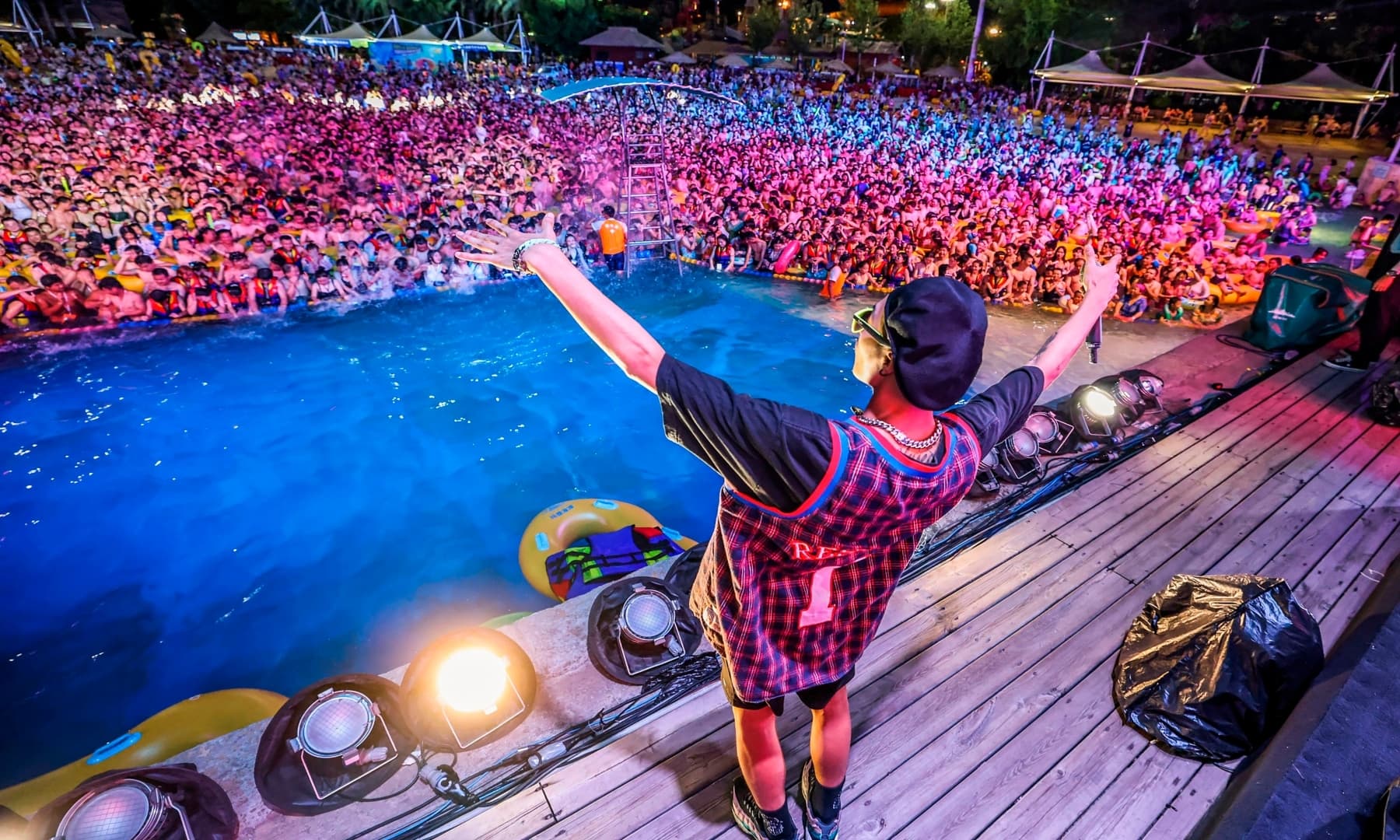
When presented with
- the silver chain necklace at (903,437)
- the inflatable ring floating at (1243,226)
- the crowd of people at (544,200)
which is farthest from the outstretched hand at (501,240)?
the inflatable ring floating at (1243,226)

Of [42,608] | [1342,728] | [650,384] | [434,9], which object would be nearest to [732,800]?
[650,384]

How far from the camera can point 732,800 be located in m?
2.32

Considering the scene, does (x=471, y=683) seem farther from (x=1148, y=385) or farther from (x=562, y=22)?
(x=562, y=22)

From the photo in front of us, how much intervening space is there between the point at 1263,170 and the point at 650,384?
915 inches

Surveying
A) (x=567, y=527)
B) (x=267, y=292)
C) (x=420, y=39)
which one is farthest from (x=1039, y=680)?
(x=420, y=39)

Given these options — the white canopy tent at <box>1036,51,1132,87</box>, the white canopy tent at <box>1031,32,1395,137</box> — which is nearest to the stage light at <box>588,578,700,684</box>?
the white canopy tent at <box>1031,32,1395,137</box>

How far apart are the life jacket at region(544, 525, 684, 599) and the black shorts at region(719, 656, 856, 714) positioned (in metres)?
2.42

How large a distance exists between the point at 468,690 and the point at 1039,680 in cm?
254

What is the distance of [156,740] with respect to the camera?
3.01 m

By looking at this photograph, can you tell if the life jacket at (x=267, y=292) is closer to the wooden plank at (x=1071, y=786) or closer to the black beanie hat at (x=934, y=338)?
the black beanie hat at (x=934, y=338)

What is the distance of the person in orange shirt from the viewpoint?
1148 cm

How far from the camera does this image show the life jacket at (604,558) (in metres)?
4.29

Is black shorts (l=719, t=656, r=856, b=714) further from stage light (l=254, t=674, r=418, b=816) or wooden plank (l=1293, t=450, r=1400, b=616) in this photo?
wooden plank (l=1293, t=450, r=1400, b=616)

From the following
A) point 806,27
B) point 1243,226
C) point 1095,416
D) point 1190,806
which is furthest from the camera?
point 806,27
